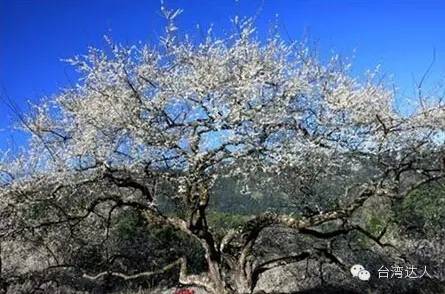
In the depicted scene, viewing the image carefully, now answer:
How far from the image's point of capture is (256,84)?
952 cm

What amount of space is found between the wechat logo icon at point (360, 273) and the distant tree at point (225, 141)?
240cm

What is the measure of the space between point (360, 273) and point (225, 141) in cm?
580

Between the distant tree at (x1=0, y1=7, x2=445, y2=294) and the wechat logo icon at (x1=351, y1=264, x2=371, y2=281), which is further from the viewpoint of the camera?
the wechat logo icon at (x1=351, y1=264, x2=371, y2=281)

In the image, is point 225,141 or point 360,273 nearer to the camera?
point 225,141

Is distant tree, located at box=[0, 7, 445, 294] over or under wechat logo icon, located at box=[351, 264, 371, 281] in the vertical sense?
over

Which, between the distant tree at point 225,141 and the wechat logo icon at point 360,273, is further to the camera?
the wechat logo icon at point 360,273

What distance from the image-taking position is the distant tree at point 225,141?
31.8ft

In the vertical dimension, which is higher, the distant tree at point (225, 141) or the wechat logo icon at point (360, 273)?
the distant tree at point (225, 141)

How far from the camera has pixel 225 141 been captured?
9789 millimetres

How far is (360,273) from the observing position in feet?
44.1

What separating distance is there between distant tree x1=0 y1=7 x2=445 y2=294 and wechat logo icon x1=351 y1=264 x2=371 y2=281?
7.87 feet

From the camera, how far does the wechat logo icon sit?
1298 centimetres

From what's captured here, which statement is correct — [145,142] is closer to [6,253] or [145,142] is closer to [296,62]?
[296,62]

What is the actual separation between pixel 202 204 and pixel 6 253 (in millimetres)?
6785
